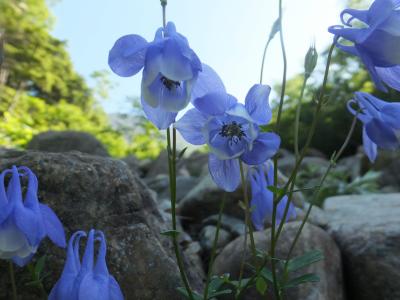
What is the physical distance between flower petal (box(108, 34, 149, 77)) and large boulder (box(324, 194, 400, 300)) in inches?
66.7

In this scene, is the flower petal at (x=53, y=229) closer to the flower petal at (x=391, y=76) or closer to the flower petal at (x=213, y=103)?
the flower petal at (x=213, y=103)

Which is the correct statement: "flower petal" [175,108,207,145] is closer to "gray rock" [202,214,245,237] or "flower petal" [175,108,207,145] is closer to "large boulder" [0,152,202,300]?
"large boulder" [0,152,202,300]

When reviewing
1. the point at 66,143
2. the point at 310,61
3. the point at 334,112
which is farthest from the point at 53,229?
the point at 334,112

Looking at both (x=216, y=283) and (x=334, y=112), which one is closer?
(x=216, y=283)

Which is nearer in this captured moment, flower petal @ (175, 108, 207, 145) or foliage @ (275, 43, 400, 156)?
flower petal @ (175, 108, 207, 145)

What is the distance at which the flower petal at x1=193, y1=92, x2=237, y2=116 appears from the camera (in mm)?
1085

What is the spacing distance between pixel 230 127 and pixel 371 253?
A: 1456mm

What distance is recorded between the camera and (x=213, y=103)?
1099 millimetres

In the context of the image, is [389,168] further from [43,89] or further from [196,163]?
[43,89]

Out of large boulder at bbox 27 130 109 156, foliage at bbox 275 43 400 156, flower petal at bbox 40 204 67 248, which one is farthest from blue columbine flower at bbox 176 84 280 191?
foliage at bbox 275 43 400 156

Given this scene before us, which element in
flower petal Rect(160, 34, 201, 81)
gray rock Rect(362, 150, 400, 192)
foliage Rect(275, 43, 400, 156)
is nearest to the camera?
flower petal Rect(160, 34, 201, 81)

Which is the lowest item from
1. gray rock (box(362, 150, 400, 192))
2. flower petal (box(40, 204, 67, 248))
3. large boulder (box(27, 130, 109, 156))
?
gray rock (box(362, 150, 400, 192))

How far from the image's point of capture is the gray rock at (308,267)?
1.98 meters

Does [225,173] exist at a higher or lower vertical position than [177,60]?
lower
